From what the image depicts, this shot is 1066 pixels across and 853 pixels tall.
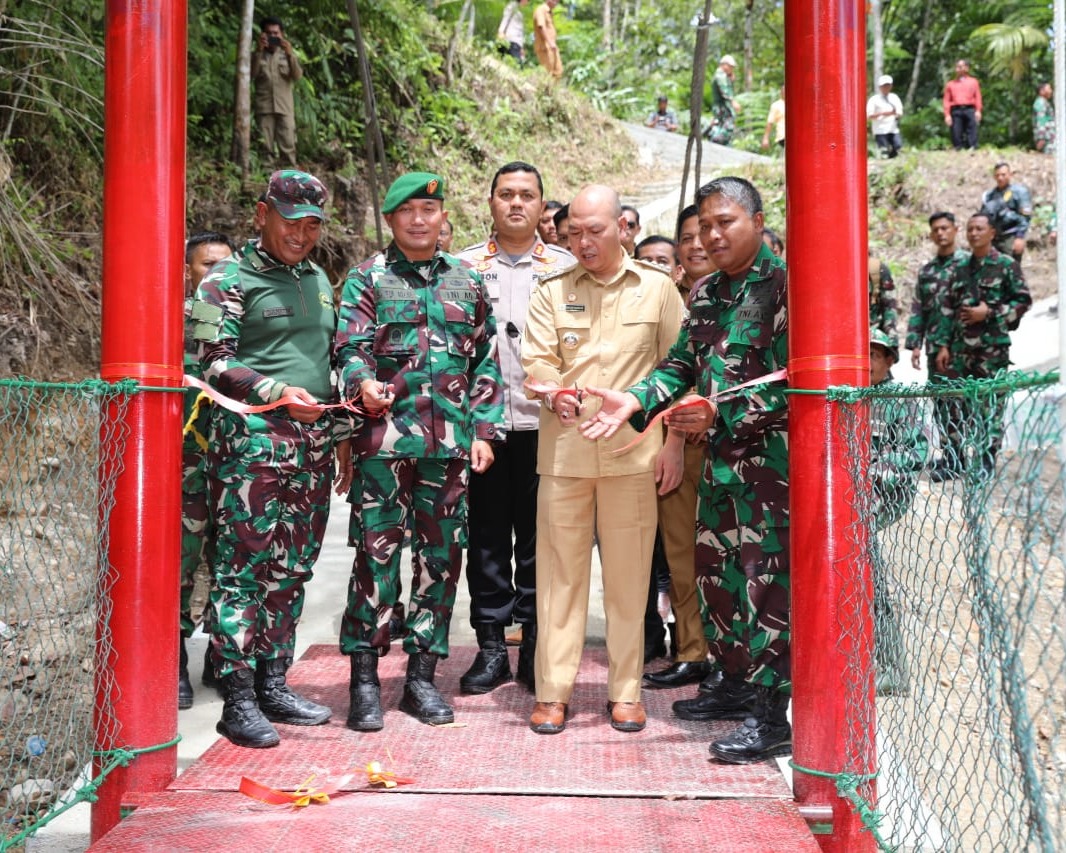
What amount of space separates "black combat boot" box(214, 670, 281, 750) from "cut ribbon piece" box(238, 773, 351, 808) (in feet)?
1.20

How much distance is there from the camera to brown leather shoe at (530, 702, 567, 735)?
363cm

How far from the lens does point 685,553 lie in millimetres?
4395

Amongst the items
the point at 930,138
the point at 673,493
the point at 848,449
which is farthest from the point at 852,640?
the point at 930,138

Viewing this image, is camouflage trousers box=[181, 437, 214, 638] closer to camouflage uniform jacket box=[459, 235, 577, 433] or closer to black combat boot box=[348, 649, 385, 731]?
black combat boot box=[348, 649, 385, 731]

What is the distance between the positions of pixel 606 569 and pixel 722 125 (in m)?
20.3

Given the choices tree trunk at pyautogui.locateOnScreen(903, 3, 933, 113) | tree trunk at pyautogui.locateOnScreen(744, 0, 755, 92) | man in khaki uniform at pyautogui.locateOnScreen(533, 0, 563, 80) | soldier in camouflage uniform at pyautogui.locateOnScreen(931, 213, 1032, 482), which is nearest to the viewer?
soldier in camouflage uniform at pyautogui.locateOnScreen(931, 213, 1032, 482)

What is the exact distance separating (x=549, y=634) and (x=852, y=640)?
1091mm

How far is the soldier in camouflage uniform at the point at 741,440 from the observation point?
3.47m

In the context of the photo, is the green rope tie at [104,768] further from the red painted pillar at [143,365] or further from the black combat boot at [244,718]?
the black combat boot at [244,718]

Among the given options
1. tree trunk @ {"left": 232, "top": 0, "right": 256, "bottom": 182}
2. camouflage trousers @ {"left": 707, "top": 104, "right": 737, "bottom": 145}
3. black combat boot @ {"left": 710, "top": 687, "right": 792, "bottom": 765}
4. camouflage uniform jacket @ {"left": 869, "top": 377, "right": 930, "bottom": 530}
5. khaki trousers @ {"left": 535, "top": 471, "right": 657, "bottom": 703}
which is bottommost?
black combat boot @ {"left": 710, "top": 687, "right": 792, "bottom": 765}

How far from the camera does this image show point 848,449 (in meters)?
3.08

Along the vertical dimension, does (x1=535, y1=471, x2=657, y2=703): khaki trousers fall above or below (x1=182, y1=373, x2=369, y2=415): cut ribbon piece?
below

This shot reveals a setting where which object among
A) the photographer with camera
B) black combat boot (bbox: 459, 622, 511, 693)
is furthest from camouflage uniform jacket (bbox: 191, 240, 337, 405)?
the photographer with camera

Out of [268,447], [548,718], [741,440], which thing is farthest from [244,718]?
[741,440]
